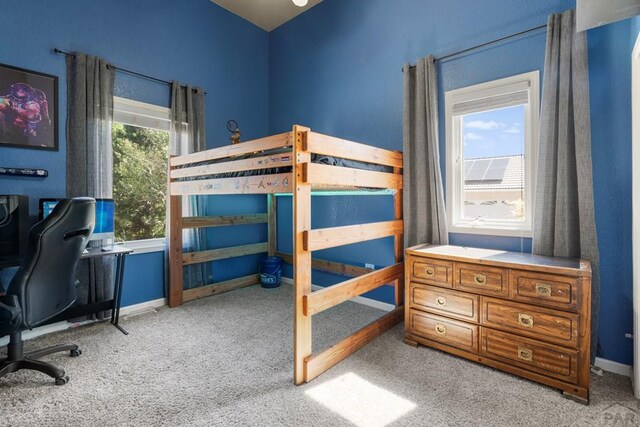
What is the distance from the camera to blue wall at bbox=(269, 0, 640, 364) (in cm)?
201

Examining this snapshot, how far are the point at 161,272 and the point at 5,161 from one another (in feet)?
5.02

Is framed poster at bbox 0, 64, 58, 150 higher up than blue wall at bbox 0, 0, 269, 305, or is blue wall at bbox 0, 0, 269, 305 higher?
blue wall at bbox 0, 0, 269, 305

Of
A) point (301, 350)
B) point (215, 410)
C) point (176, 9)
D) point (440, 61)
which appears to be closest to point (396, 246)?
point (301, 350)

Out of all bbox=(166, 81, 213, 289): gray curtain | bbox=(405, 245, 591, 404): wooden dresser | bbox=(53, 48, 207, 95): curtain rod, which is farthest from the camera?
bbox=(166, 81, 213, 289): gray curtain

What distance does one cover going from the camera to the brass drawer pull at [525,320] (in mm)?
1867

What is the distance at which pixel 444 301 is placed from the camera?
220 centimetres

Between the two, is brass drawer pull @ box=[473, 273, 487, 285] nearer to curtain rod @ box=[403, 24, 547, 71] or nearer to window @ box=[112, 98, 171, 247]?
curtain rod @ box=[403, 24, 547, 71]

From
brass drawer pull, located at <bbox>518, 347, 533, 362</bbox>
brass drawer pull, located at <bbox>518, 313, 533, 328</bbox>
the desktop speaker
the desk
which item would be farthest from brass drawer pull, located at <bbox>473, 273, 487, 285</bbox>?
the desktop speaker

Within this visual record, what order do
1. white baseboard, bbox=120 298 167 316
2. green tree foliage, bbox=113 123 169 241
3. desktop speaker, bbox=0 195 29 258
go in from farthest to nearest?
green tree foliage, bbox=113 123 169 241
white baseboard, bbox=120 298 167 316
desktop speaker, bbox=0 195 29 258

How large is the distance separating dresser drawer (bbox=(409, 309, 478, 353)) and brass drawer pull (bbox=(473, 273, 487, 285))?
0.98 ft

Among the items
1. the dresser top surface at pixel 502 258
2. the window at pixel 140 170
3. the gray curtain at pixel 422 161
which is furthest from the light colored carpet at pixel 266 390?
the window at pixel 140 170


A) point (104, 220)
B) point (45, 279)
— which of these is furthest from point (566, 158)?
point (104, 220)

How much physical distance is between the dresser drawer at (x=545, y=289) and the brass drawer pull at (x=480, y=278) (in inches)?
6.1

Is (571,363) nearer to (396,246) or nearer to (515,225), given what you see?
(515,225)
